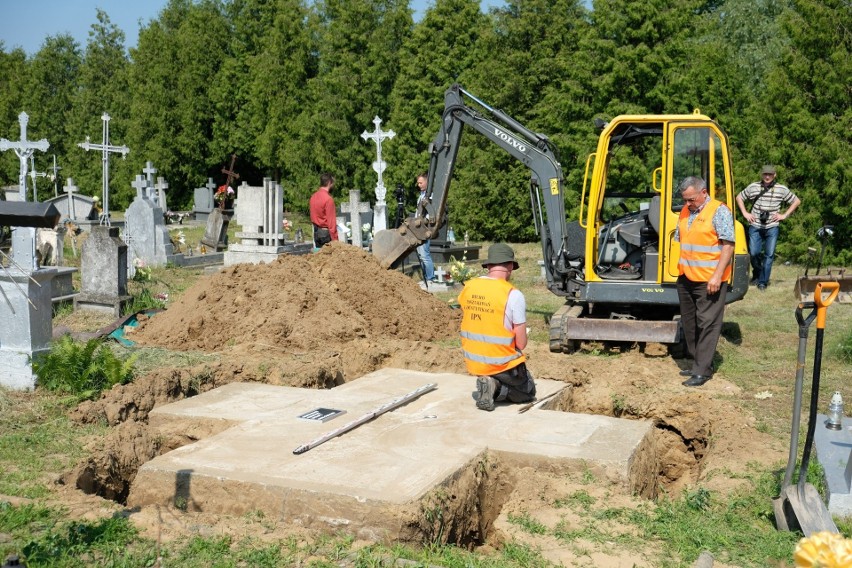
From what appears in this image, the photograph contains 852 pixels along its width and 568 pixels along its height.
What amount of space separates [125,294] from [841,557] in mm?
12094

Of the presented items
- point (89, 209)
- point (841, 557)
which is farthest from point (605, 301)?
point (89, 209)

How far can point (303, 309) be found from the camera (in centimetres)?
1151

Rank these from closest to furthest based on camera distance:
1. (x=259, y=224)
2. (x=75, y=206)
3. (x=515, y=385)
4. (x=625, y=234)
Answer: (x=515, y=385) → (x=625, y=234) → (x=259, y=224) → (x=75, y=206)

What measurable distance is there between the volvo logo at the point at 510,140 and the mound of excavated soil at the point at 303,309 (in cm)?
247

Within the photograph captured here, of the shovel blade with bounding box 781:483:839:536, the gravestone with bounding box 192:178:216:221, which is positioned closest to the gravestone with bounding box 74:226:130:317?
the shovel blade with bounding box 781:483:839:536

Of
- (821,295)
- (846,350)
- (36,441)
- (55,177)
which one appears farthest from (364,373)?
(55,177)

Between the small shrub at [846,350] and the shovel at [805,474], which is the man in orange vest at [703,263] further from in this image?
the shovel at [805,474]

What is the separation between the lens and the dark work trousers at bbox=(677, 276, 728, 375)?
29.6ft

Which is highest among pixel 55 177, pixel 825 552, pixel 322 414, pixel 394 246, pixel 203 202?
pixel 55 177

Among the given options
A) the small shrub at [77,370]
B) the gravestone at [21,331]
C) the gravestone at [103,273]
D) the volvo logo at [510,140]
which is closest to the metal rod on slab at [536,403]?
the small shrub at [77,370]

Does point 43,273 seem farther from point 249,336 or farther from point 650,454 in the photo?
point 650,454

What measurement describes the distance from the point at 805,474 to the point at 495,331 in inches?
101

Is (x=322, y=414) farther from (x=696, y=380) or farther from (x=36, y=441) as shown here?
(x=696, y=380)

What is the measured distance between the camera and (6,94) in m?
42.6
